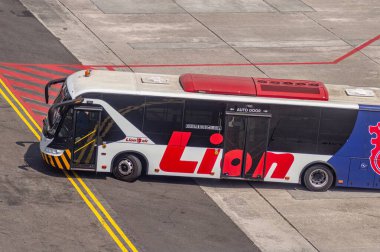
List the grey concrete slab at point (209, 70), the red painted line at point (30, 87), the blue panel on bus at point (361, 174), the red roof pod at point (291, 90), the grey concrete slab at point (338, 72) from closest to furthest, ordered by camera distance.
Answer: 1. the red roof pod at point (291, 90)
2. the blue panel on bus at point (361, 174)
3. the red painted line at point (30, 87)
4. the grey concrete slab at point (209, 70)
5. the grey concrete slab at point (338, 72)

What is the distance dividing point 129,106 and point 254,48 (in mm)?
15205

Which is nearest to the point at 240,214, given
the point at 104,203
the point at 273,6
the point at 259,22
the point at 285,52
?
the point at 104,203

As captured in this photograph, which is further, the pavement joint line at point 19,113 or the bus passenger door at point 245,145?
the pavement joint line at point 19,113

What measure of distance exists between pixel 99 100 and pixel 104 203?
3059 mm

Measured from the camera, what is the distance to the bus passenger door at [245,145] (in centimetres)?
2659

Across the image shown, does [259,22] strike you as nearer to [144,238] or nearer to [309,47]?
[309,47]

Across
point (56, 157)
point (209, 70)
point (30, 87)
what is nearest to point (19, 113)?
point (30, 87)

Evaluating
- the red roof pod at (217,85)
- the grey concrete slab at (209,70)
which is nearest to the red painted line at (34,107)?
the grey concrete slab at (209,70)

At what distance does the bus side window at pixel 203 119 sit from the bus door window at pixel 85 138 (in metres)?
2.65

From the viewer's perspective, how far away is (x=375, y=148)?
88.8 ft

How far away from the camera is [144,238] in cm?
2325

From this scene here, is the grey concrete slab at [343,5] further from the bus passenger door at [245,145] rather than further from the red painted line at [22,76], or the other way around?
the bus passenger door at [245,145]

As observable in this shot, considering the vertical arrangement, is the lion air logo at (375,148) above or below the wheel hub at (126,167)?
above

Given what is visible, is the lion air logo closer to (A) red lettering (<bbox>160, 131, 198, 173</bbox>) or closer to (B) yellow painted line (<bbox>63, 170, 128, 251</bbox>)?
(A) red lettering (<bbox>160, 131, 198, 173</bbox>)
